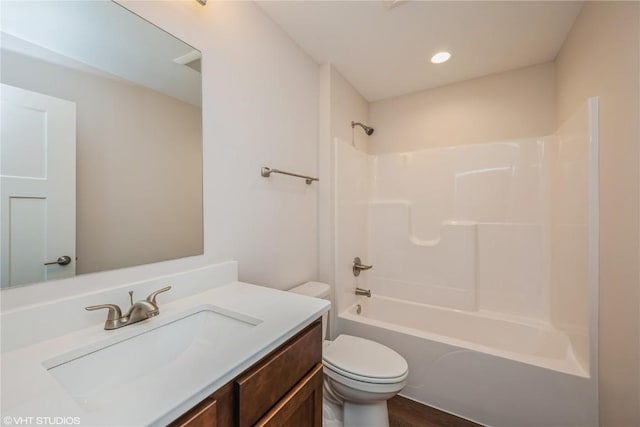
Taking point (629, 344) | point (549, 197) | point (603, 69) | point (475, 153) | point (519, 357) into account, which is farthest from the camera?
point (475, 153)

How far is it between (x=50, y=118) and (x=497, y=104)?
275 centimetres

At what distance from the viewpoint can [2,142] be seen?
639 millimetres

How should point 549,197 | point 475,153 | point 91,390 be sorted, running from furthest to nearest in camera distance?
point 475,153, point 549,197, point 91,390

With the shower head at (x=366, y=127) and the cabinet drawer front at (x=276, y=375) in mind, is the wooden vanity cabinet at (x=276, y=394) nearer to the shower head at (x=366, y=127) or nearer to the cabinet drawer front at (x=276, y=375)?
the cabinet drawer front at (x=276, y=375)

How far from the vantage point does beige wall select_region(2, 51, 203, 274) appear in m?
0.78

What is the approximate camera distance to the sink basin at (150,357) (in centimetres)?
55

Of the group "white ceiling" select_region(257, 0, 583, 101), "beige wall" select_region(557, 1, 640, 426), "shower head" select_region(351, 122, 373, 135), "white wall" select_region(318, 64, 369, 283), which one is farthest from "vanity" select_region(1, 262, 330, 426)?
"shower head" select_region(351, 122, 373, 135)

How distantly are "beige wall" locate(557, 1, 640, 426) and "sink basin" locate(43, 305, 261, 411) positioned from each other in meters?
1.47

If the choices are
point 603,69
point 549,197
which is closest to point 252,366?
point 603,69

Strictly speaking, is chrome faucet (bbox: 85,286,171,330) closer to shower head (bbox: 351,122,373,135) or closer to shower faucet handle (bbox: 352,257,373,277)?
shower faucet handle (bbox: 352,257,373,277)

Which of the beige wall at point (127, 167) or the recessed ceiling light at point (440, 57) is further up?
the recessed ceiling light at point (440, 57)

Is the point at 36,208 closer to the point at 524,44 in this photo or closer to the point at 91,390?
the point at 91,390

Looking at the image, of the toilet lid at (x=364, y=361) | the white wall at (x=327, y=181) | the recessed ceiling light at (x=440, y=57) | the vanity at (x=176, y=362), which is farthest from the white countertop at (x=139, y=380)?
the recessed ceiling light at (x=440, y=57)

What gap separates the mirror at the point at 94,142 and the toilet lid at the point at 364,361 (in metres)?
0.93
